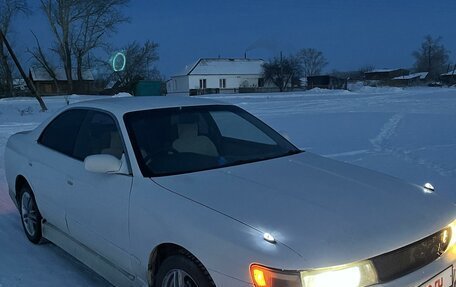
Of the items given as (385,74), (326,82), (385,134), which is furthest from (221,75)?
(385,134)

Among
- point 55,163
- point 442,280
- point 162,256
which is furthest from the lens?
point 55,163

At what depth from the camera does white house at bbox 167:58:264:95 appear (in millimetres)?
72438

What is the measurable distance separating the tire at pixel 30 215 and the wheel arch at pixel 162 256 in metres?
1.99

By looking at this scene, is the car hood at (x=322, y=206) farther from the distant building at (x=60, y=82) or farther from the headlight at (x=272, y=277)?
the distant building at (x=60, y=82)

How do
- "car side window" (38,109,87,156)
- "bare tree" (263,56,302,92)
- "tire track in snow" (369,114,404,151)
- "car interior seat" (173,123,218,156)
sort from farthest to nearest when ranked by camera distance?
"bare tree" (263,56,302,92), "tire track in snow" (369,114,404,151), "car side window" (38,109,87,156), "car interior seat" (173,123,218,156)

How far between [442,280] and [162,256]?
5.16 feet

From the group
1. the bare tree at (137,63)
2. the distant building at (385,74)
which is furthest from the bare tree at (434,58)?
the bare tree at (137,63)

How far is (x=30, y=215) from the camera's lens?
4.44 meters

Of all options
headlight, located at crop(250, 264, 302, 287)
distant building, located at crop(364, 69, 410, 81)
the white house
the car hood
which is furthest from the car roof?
distant building, located at crop(364, 69, 410, 81)

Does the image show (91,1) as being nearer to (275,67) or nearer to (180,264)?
(275,67)

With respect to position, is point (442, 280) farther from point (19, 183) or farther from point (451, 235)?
point (19, 183)

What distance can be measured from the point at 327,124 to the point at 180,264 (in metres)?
11.9

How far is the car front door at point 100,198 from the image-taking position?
295 cm

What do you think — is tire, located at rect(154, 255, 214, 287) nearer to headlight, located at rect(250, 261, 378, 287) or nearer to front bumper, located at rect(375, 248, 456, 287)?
headlight, located at rect(250, 261, 378, 287)
